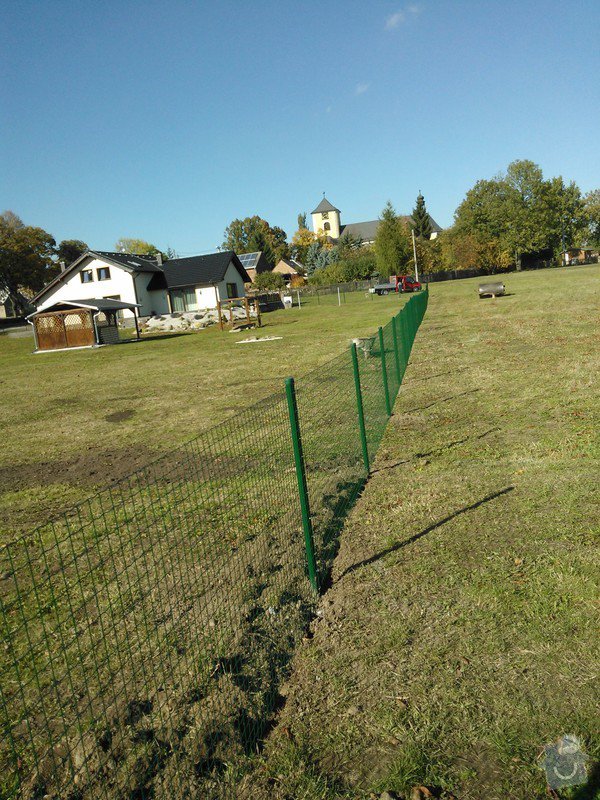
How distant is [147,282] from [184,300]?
3.46 metres

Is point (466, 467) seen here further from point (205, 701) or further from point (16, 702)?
point (16, 702)

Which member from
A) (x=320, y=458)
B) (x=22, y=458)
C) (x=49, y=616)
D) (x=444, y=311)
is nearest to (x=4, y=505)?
(x=22, y=458)

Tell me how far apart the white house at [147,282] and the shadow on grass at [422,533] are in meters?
45.9

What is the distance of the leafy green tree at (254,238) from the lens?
105 m

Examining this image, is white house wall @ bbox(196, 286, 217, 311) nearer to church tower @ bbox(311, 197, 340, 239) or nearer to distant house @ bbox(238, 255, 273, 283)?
distant house @ bbox(238, 255, 273, 283)

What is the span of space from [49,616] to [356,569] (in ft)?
→ 8.33

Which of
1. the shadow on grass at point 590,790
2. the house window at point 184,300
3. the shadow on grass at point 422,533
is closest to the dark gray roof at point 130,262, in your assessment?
the house window at point 184,300

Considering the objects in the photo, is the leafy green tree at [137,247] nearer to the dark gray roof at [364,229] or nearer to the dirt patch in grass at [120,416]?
the dark gray roof at [364,229]

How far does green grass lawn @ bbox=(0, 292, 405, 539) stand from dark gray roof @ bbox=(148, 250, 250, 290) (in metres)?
22.8

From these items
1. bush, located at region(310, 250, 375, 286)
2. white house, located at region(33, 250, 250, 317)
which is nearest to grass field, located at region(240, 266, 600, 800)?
white house, located at region(33, 250, 250, 317)

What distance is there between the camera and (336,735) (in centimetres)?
333

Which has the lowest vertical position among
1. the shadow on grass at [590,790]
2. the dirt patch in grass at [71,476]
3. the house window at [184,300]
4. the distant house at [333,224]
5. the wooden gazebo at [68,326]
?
the shadow on grass at [590,790]

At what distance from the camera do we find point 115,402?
1539cm

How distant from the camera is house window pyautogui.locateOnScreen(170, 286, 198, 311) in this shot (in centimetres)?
5381
